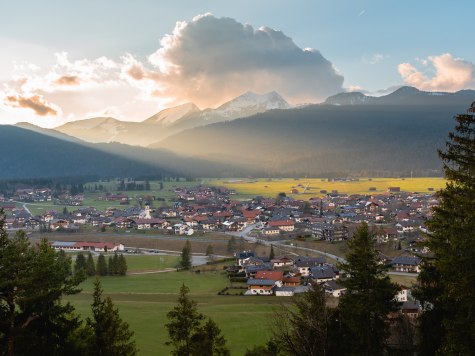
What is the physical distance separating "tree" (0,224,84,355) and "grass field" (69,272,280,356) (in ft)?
38.2

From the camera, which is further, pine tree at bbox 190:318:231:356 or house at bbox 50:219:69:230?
house at bbox 50:219:69:230

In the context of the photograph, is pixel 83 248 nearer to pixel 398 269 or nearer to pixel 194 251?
pixel 194 251

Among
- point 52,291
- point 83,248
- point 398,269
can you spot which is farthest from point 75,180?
point 52,291

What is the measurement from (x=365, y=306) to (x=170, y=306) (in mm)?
23773

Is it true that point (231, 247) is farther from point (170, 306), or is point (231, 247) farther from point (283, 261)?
point (170, 306)

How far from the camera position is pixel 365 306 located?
13.4 m

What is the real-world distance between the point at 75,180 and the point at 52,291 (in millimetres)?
174992

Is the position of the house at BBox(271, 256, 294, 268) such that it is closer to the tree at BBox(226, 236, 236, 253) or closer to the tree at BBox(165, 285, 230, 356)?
the tree at BBox(226, 236, 236, 253)

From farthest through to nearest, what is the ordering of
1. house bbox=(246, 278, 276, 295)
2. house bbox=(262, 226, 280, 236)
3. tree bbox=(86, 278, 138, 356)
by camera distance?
house bbox=(262, 226, 280, 236)
house bbox=(246, 278, 276, 295)
tree bbox=(86, 278, 138, 356)

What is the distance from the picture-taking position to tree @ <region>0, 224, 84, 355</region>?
41.0 ft

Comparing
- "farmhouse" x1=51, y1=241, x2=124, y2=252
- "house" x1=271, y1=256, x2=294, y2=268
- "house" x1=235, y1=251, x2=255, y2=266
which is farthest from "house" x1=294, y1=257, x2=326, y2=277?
"farmhouse" x1=51, y1=241, x2=124, y2=252

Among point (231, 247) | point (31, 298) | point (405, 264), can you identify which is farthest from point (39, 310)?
point (231, 247)

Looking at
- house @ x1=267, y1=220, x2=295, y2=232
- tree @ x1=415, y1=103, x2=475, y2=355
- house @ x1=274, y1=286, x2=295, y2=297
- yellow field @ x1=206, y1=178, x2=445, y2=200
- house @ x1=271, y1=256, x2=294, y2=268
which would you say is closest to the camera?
tree @ x1=415, y1=103, x2=475, y2=355

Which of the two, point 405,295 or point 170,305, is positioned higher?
point 405,295
